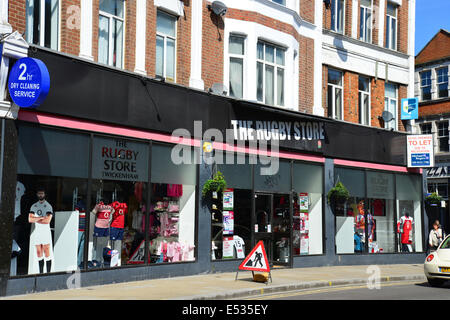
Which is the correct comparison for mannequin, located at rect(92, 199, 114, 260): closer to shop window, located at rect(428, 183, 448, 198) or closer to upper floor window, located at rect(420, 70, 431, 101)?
shop window, located at rect(428, 183, 448, 198)

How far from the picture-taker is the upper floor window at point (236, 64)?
18297 mm

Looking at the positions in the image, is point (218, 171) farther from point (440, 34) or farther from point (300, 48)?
point (440, 34)

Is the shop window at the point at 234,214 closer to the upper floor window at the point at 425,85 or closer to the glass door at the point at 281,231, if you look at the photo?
the glass door at the point at 281,231

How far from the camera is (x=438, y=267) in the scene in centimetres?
1468

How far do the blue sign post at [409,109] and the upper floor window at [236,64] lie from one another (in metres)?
9.45

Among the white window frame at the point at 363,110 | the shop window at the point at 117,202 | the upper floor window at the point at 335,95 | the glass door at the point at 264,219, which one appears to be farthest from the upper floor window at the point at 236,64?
the white window frame at the point at 363,110

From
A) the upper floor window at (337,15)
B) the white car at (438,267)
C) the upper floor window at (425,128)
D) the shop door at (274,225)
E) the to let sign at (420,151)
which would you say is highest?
the upper floor window at (337,15)

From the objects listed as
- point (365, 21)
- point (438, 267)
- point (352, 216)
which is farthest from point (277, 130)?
point (365, 21)

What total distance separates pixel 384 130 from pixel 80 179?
1405 cm

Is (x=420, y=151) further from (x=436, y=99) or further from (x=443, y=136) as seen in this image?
(x=436, y=99)

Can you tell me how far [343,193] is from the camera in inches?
820

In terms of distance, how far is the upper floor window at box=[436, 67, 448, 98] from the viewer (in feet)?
115
